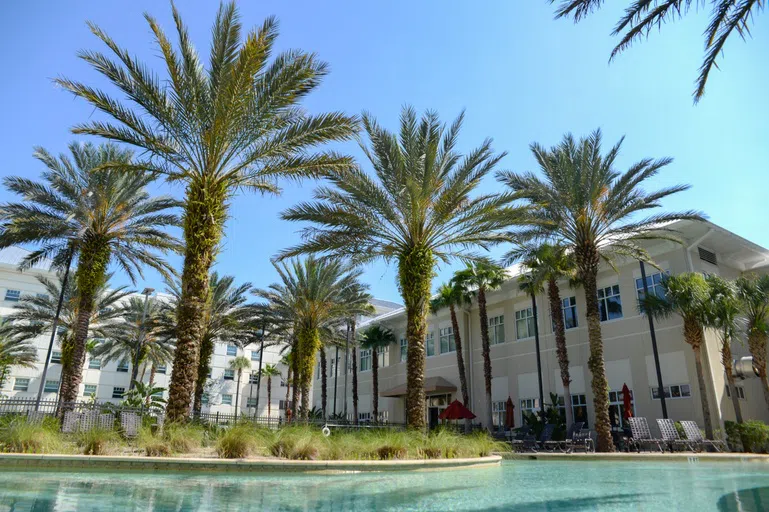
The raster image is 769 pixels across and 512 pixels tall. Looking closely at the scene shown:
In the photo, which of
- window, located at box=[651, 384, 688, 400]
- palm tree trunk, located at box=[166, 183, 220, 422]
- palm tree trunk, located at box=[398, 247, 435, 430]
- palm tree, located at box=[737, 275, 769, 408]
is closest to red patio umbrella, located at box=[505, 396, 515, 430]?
window, located at box=[651, 384, 688, 400]

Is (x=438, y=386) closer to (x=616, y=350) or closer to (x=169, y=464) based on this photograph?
(x=616, y=350)

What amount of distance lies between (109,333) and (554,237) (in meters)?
31.0

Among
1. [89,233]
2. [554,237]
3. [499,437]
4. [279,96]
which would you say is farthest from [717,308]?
[89,233]

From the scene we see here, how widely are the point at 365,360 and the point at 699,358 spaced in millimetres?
29150

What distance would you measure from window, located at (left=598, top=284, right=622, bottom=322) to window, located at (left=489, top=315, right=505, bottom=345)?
685 centimetres

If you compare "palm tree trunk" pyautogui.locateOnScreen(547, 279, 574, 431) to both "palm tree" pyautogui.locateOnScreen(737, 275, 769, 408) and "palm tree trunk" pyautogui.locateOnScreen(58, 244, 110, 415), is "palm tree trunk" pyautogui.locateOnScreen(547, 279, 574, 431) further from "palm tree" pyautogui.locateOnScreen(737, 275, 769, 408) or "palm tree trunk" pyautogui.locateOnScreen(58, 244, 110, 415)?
"palm tree trunk" pyautogui.locateOnScreen(58, 244, 110, 415)

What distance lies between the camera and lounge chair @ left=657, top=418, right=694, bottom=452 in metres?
19.4

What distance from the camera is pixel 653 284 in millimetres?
25250

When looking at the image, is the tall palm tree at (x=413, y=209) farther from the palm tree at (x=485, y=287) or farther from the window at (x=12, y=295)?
the window at (x=12, y=295)

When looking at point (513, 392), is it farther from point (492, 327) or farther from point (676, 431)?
point (676, 431)

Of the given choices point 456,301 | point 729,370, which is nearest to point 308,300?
point 456,301

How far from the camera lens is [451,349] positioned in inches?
1419

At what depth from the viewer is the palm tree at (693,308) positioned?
68.6 feet

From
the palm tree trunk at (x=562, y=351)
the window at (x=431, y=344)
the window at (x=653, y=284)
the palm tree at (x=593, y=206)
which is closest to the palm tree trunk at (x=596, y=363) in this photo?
the palm tree at (x=593, y=206)
